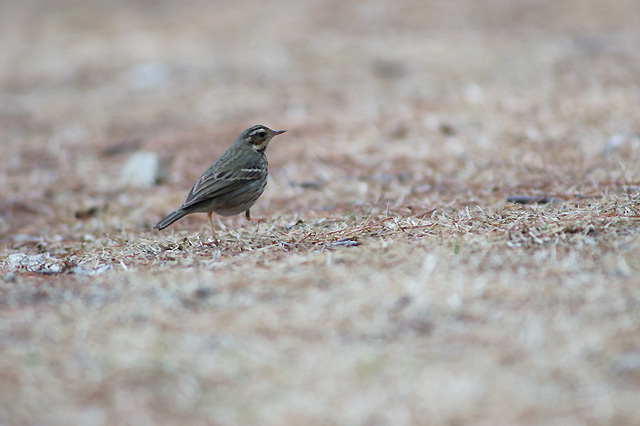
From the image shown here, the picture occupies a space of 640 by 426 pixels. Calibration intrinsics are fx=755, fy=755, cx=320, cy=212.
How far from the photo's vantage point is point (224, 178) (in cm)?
703

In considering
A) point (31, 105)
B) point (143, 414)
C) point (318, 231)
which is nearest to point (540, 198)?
point (318, 231)

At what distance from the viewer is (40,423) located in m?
3.47

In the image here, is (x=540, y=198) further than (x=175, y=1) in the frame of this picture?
No

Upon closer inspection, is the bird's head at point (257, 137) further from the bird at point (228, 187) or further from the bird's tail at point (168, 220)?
the bird's tail at point (168, 220)

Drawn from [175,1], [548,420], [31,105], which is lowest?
[548,420]

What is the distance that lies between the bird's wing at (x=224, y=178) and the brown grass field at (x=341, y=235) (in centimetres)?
39

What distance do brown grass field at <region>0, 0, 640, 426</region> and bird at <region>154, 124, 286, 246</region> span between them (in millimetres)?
250

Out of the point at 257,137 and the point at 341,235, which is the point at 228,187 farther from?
the point at 341,235

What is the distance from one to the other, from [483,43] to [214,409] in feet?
43.0

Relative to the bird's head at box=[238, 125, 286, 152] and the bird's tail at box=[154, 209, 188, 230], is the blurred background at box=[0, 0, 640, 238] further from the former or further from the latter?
the bird's tail at box=[154, 209, 188, 230]

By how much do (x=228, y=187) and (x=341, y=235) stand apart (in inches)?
55.1

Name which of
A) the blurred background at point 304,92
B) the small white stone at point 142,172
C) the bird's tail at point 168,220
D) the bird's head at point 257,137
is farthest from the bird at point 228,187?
the small white stone at point 142,172

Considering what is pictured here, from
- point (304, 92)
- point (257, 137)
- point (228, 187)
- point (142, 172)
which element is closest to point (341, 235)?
point (228, 187)

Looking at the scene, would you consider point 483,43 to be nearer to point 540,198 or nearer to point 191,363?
point 540,198
